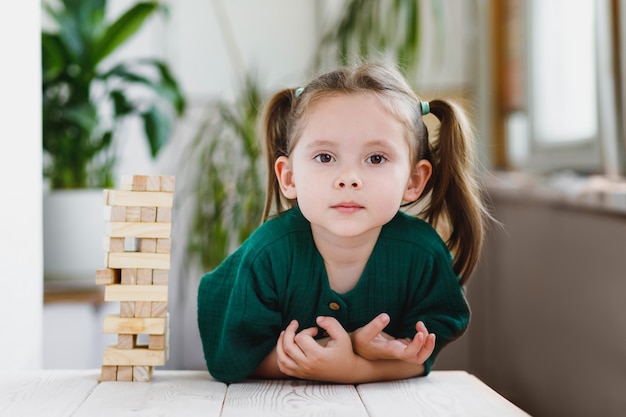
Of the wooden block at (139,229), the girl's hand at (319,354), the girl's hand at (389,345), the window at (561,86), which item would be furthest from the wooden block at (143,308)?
the window at (561,86)

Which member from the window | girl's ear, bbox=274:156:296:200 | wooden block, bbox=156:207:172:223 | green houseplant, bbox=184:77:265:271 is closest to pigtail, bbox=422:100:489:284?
girl's ear, bbox=274:156:296:200

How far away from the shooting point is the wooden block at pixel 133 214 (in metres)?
1.17

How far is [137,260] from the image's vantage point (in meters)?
1.17

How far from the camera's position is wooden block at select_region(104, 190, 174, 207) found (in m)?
1.17

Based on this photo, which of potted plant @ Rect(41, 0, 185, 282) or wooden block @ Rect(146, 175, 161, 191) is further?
potted plant @ Rect(41, 0, 185, 282)

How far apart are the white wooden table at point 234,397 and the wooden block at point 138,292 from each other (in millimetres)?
126

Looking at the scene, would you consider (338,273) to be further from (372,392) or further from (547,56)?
(547,56)

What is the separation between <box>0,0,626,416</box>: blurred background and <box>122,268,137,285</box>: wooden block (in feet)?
0.71

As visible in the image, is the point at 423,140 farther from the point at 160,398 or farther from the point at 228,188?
the point at 228,188

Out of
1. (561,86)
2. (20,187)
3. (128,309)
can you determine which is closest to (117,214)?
(128,309)

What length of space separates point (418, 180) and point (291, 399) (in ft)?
1.37

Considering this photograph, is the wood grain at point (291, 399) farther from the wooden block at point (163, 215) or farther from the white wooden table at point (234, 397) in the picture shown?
the wooden block at point (163, 215)

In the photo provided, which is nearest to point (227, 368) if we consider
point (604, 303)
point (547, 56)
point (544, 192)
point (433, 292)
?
point (433, 292)

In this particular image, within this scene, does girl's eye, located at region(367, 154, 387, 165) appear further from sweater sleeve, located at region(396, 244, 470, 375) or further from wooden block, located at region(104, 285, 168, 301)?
wooden block, located at region(104, 285, 168, 301)
